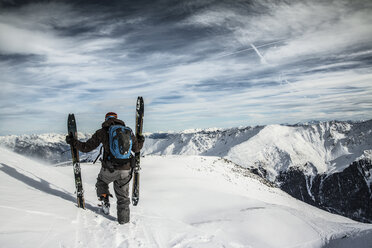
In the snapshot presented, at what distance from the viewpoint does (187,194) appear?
1391 cm

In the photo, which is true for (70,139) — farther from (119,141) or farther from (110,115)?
(119,141)

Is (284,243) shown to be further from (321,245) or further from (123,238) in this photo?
(123,238)

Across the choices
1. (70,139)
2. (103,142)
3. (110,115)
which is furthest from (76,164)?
(110,115)

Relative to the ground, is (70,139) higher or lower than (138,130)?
lower

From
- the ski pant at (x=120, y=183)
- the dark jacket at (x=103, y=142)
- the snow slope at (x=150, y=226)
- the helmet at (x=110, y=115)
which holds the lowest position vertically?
the snow slope at (x=150, y=226)

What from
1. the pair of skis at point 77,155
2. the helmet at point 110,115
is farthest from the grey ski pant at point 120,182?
the helmet at point 110,115

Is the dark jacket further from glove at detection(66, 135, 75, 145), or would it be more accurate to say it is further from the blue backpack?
glove at detection(66, 135, 75, 145)

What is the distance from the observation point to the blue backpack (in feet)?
22.6

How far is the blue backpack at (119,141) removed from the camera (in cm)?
688

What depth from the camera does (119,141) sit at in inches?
271

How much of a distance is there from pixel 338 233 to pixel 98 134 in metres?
9.72

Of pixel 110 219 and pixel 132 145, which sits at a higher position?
pixel 132 145

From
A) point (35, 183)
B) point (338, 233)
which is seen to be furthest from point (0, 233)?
point (338, 233)

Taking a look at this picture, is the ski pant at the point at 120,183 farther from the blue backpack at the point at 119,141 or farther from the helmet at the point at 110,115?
the helmet at the point at 110,115
